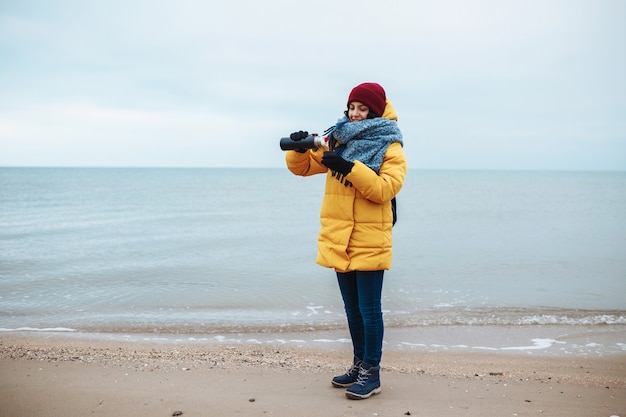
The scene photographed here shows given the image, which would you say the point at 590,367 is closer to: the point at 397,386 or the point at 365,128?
the point at 397,386

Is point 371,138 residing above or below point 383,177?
above

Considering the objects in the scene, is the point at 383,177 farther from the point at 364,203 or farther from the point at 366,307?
the point at 366,307

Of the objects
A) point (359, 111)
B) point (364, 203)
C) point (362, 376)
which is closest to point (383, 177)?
point (364, 203)

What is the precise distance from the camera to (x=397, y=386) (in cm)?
373

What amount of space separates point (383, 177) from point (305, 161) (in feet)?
1.97

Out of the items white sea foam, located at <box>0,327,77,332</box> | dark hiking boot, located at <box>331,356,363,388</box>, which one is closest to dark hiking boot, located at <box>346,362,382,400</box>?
dark hiking boot, located at <box>331,356,363,388</box>

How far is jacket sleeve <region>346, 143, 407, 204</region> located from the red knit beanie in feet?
0.85

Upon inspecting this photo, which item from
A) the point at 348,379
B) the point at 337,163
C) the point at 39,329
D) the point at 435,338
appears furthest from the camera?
the point at 39,329

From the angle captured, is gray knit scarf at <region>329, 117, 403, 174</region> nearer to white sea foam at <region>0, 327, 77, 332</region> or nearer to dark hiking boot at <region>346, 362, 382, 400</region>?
dark hiking boot at <region>346, 362, 382, 400</region>

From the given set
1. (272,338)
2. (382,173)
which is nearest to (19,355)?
(272,338)

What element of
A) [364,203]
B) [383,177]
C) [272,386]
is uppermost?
[383,177]

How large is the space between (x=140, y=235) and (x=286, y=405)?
12908 mm

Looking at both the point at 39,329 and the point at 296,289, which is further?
the point at 296,289

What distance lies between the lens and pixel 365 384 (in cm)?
338
